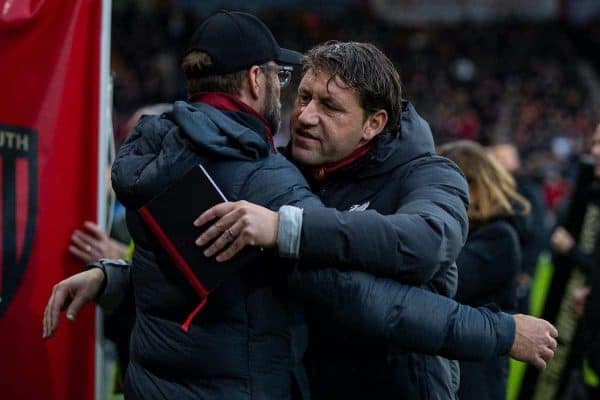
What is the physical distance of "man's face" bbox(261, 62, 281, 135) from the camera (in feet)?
7.38

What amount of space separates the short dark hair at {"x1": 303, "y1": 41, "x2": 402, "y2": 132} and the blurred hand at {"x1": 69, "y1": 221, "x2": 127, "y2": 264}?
40.2 inches

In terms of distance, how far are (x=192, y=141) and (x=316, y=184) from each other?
1.63ft

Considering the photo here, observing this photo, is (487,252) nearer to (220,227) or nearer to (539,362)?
(539,362)

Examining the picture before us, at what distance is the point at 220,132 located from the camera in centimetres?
212

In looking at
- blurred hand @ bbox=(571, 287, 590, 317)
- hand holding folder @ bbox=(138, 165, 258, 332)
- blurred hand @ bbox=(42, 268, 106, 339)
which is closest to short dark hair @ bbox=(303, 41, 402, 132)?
hand holding folder @ bbox=(138, 165, 258, 332)

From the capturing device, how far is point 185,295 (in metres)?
2.18

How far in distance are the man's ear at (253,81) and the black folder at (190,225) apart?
0.27 m

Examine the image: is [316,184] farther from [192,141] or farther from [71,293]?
[71,293]

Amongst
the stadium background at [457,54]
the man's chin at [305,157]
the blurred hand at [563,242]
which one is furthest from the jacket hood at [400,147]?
the stadium background at [457,54]

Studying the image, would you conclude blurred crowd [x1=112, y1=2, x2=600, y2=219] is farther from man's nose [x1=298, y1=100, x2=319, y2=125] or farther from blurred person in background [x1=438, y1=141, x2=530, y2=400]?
man's nose [x1=298, y1=100, x2=319, y2=125]

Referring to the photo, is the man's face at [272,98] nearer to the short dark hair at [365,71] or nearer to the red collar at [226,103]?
the red collar at [226,103]

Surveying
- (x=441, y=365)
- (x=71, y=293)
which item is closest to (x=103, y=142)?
(x=71, y=293)

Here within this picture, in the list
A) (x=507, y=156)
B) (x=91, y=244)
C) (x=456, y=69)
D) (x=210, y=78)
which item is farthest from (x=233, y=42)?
(x=456, y=69)

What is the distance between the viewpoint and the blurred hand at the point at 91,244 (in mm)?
2993
